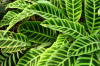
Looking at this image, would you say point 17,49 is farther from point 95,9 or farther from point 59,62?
point 95,9

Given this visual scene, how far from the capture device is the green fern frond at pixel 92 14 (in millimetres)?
1627

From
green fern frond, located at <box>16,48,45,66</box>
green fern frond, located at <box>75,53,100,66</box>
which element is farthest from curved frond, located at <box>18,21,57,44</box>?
green fern frond, located at <box>75,53,100,66</box>

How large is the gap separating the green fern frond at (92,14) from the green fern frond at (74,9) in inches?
3.9

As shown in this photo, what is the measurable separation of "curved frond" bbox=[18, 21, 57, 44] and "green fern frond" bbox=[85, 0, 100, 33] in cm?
39

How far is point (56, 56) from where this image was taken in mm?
1432

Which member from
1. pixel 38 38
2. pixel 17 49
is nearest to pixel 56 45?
pixel 38 38

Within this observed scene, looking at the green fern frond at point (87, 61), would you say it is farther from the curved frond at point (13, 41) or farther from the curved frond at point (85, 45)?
the curved frond at point (13, 41)

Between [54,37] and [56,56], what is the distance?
44 centimetres

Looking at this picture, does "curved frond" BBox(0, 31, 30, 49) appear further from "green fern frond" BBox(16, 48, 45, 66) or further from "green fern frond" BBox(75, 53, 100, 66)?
"green fern frond" BBox(75, 53, 100, 66)

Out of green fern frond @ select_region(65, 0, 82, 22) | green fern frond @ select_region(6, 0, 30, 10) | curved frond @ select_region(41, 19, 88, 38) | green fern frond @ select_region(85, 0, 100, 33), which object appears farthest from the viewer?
green fern frond @ select_region(6, 0, 30, 10)

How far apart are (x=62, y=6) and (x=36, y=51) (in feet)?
1.91

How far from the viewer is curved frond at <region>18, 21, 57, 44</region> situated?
1.82 metres

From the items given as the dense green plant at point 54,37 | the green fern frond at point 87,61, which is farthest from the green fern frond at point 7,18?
the green fern frond at point 87,61

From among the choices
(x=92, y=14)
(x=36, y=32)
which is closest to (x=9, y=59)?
(x=36, y=32)
